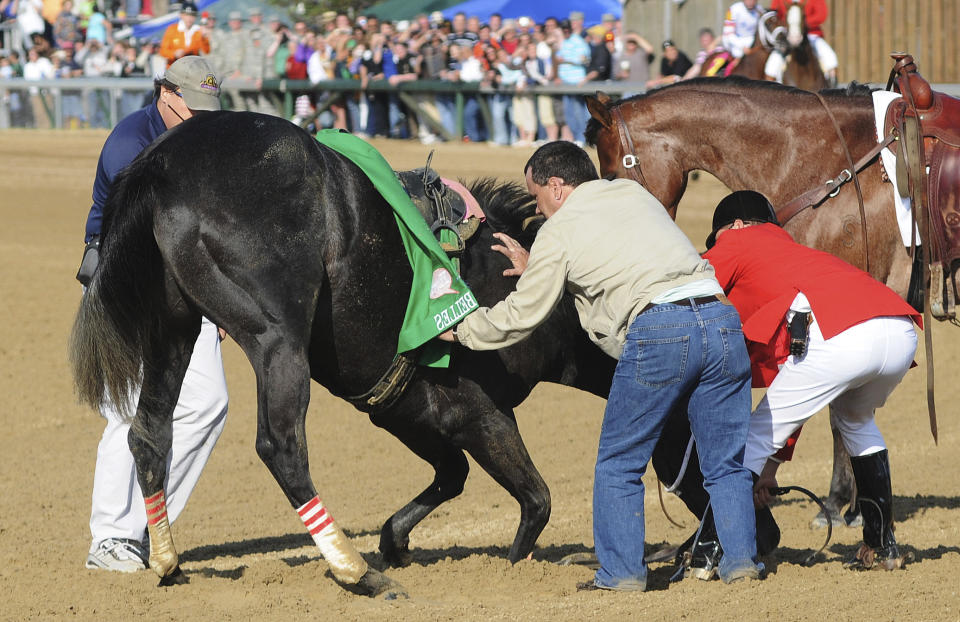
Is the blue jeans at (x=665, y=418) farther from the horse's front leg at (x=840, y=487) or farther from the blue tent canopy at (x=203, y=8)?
the blue tent canopy at (x=203, y=8)

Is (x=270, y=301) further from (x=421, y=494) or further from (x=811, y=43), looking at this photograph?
(x=811, y=43)

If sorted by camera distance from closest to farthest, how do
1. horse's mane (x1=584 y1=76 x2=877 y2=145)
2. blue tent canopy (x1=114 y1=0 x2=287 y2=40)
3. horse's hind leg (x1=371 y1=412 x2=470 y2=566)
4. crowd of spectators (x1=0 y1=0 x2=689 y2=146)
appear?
horse's hind leg (x1=371 y1=412 x2=470 y2=566), horse's mane (x1=584 y1=76 x2=877 y2=145), crowd of spectators (x1=0 y1=0 x2=689 y2=146), blue tent canopy (x1=114 y1=0 x2=287 y2=40)

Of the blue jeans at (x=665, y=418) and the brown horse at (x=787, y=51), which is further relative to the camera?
the brown horse at (x=787, y=51)

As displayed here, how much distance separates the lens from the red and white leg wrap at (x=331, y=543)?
15.2 ft

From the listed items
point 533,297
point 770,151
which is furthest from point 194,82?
point 770,151

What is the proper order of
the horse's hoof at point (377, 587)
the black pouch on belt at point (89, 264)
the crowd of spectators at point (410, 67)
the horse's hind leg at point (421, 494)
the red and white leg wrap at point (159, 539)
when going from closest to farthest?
the horse's hoof at point (377, 587)
the red and white leg wrap at point (159, 539)
the black pouch on belt at point (89, 264)
the horse's hind leg at point (421, 494)
the crowd of spectators at point (410, 67)

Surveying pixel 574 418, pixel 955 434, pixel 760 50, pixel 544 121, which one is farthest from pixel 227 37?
pixel 955 434

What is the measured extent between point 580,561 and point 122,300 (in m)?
2.26

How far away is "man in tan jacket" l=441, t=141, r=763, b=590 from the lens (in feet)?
15.3

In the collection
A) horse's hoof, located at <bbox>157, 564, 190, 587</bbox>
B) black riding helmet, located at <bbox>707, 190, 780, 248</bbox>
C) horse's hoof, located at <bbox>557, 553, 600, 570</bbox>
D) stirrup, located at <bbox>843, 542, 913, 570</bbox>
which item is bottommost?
horse's hoof, located at <bbox>557, 553, 600, 570</bbox>

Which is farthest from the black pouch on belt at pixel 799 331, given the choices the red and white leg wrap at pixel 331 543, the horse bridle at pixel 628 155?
the red and white leg wrap at pixel 331 543

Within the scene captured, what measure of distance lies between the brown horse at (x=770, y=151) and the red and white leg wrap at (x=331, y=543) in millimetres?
2320

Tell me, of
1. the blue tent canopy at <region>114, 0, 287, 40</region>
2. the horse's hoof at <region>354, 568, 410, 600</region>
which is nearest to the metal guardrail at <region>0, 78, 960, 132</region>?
the blue tent canopy at <region>114, 0, 287, 40</region>

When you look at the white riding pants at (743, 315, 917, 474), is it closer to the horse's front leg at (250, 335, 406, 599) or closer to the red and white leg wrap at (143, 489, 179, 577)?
the horse's front leg at (250, 335, 406, 599)
